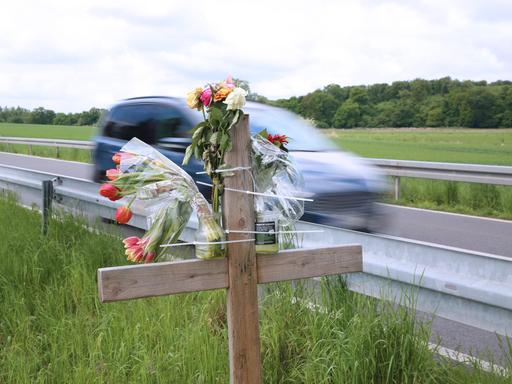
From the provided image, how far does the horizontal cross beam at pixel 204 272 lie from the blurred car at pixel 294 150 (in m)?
3.61

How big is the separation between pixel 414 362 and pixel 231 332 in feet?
3.50

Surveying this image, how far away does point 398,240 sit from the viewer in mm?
3451

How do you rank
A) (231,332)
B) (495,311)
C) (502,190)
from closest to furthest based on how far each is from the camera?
(231,332) < (495,311) < (502,190)

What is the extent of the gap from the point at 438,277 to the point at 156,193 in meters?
1.38

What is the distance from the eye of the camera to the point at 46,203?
695 centimetres

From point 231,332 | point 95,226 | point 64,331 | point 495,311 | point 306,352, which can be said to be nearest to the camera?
point 231,332

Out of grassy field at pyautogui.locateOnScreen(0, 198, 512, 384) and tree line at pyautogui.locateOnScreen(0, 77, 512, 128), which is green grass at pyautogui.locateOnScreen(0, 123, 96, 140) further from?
grassy field at pyautogui.locateOnScreen(0, 198, 512, 384)

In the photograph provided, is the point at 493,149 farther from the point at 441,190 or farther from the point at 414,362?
the point at 414,362

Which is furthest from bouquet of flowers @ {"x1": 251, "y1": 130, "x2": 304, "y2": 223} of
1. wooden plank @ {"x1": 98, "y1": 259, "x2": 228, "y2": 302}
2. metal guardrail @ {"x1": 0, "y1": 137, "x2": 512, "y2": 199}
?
metal guardrail @ {"x1": 0, "y1": 137, "x2": 512, "y2": 199}

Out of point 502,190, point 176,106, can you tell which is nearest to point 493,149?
point 502,190

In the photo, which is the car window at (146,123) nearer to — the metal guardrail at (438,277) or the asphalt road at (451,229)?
the asphalt road at (451,229)

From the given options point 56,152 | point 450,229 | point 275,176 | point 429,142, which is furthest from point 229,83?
point 429,142

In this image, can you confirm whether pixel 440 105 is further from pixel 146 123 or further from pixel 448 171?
pixel 146 123

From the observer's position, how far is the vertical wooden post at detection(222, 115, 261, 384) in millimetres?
2680
